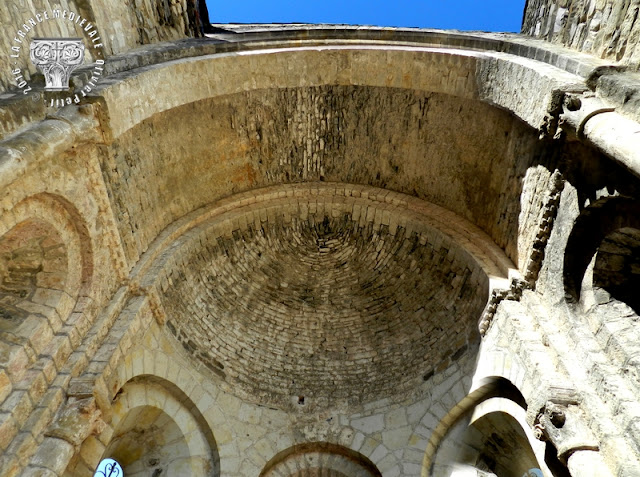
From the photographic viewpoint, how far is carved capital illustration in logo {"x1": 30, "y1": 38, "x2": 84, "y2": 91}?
4238mm

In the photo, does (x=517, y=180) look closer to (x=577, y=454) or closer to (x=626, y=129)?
(x=626, y=129)

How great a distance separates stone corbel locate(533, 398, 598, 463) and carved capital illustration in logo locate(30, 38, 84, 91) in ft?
16.2

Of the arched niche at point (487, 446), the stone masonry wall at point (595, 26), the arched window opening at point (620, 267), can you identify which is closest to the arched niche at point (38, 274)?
the arched niche at point (487, 446)

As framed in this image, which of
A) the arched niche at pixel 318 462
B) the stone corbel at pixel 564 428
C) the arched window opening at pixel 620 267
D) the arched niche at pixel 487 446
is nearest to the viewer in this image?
the stone corbel at pixel 564 428

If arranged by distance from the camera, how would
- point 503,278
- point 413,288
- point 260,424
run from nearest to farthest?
point 503,278, point 260,424, point 413,288

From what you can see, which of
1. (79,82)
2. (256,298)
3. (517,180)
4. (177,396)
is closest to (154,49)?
(79,82)

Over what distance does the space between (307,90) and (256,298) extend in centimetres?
290

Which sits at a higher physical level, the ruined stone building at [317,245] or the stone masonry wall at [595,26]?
the stone masonry wall at [595,26]

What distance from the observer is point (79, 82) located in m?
4.52

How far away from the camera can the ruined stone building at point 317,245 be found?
400cm

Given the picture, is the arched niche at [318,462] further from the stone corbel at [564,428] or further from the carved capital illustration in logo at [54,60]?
the carved capital illustration in logo at [54,60]

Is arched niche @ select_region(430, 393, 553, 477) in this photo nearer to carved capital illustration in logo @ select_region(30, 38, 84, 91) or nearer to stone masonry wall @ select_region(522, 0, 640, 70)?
stone masonry wall @ select_region(522, 0, 640, 70)

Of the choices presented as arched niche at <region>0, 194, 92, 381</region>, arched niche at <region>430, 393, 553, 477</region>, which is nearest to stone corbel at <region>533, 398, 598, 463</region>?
arched niche at <region>430, 393, 553, 477</region>

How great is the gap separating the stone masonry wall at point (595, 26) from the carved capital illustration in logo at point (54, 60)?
4.87 meters
